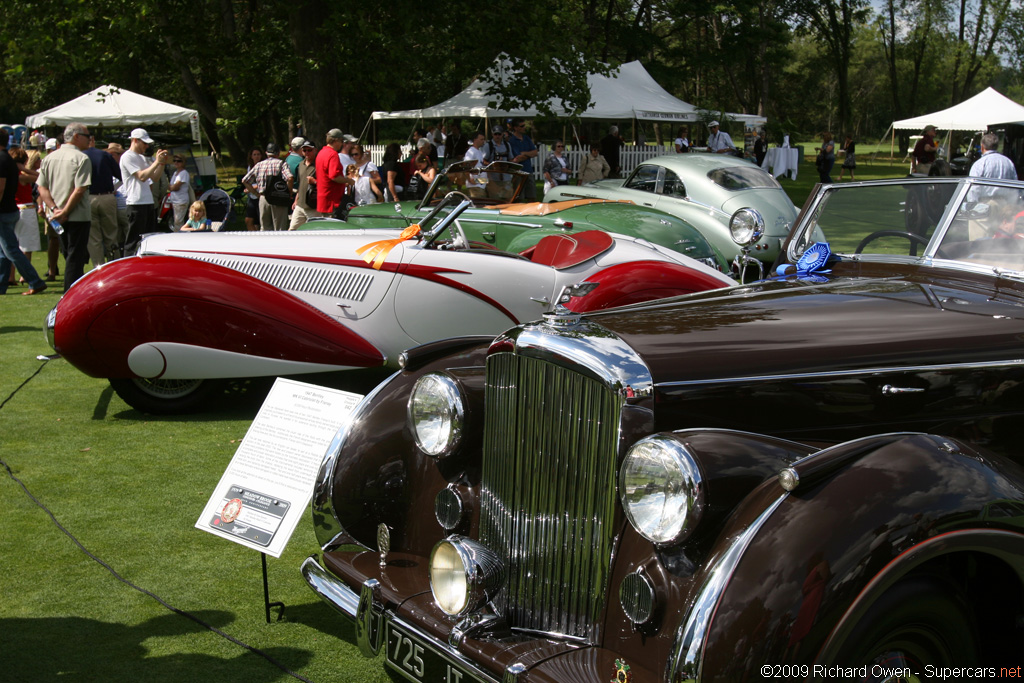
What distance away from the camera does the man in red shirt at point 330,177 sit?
10844 millimetres

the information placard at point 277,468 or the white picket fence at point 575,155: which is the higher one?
the white picket fence at point 575,155

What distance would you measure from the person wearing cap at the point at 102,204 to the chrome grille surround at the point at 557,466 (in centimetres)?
914

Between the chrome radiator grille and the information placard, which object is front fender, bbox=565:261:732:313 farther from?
the chrome radiator grille

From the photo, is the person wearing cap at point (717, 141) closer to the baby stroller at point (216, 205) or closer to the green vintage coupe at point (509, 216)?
the green vintage coupe at point (509, 216)

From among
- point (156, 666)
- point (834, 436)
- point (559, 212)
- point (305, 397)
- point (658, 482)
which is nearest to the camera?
point (658, 482)

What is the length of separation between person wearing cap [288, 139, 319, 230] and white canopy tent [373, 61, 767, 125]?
27.8ft

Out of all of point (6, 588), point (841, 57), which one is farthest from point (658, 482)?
point (841, 57)

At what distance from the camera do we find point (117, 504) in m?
4.68

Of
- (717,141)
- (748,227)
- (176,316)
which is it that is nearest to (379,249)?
(176,316)

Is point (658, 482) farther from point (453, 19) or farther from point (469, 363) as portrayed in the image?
point (453, 19)

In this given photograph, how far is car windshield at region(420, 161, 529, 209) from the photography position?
895cm

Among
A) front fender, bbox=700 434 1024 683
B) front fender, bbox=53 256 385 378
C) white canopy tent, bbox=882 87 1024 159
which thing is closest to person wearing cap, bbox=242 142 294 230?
front fender, bbox=53 256 385 378

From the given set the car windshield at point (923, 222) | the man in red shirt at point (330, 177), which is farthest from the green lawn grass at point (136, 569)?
the man in red shirt at point (330, 177)

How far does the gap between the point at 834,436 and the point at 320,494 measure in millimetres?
1874
